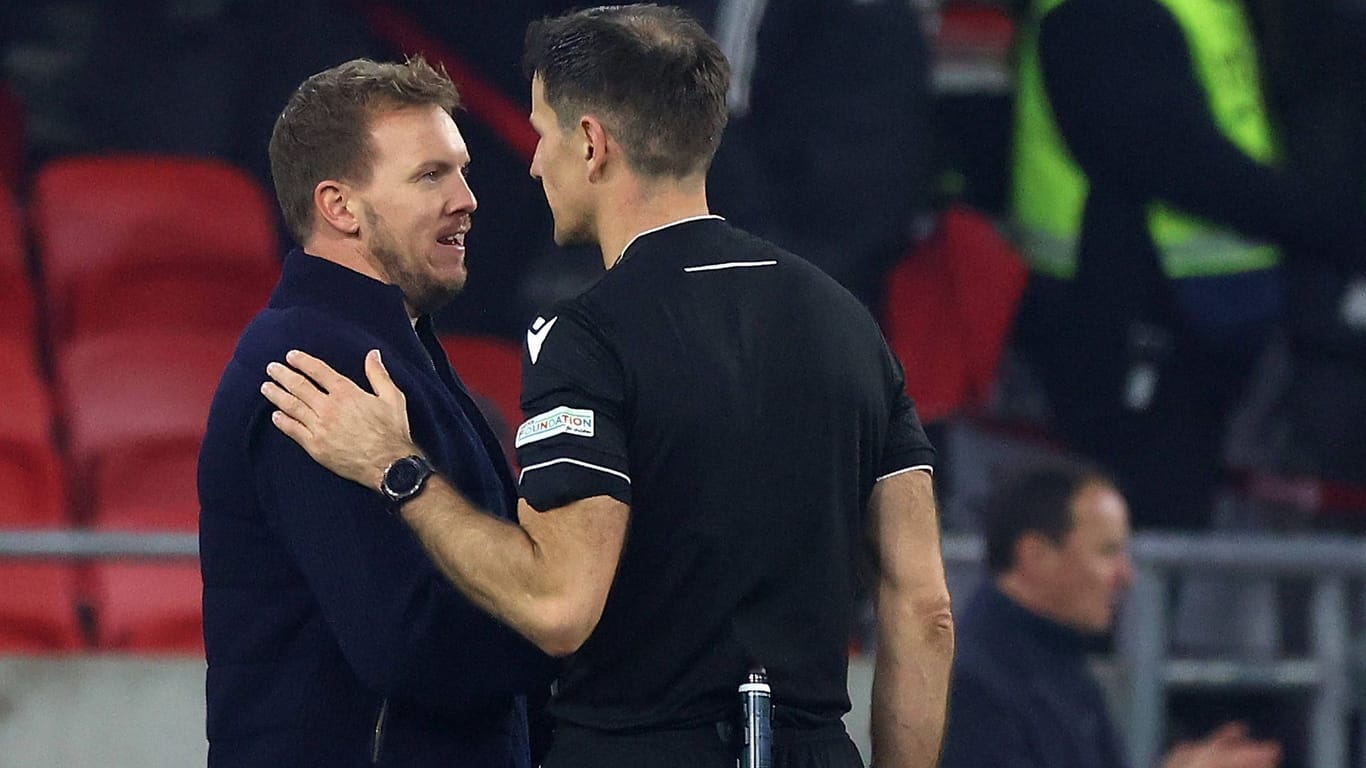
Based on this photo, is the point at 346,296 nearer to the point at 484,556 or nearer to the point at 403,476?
the point at 403,476

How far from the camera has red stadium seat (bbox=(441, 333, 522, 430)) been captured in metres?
5.87

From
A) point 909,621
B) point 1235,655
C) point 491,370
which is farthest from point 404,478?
point 1235,655

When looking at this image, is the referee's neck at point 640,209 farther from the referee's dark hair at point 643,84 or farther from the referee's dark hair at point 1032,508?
the referee's dark hair at point 1032,508

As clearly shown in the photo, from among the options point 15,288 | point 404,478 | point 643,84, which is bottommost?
point 15,288

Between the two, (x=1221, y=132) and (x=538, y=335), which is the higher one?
(x=538, y=335)

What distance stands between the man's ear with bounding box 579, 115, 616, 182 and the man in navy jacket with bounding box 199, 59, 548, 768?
1.24 ft

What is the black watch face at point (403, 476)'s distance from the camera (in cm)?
296

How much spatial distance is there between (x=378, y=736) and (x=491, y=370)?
114 inches

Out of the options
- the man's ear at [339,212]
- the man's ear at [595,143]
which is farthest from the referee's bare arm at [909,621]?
the man's ear at [339,212]

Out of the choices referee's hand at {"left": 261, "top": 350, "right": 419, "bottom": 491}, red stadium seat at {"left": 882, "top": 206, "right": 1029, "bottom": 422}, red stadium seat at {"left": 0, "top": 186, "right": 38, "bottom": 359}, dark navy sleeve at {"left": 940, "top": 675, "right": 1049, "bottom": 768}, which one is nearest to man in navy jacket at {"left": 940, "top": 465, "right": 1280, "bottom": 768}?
dark navy sleeve at {"left": 940, "top": 675, "right": 1049, "bottom": 768}

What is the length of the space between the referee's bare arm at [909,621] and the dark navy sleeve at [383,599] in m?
0.43

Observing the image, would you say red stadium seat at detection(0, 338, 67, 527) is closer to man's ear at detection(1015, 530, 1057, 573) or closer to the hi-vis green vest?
man's ear at detection(1015, 530, 1057, 573)

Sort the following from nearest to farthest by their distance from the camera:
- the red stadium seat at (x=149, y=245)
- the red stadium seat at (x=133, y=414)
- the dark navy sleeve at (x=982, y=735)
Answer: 1. the dark navy sleeve at (x=982, y=735)
2. the red stadium seat at (x=133, y=414)
3. the red stadium seat at (x=149, y=245)

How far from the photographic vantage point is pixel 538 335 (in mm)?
2928
